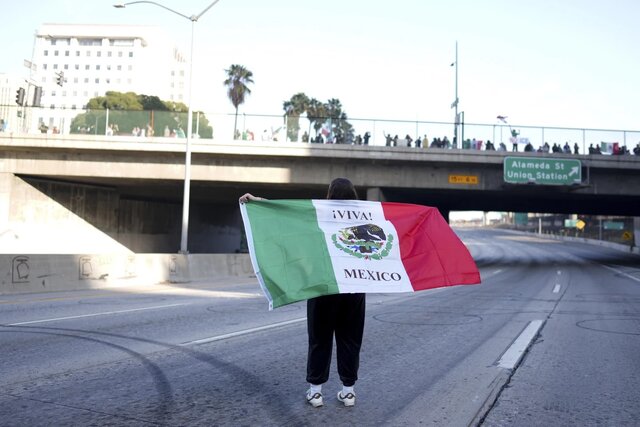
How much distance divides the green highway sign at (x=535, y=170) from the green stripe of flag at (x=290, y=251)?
2615 cm

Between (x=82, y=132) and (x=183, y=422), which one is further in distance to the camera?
(x=82, y=132)

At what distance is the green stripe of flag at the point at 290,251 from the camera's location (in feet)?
15.2

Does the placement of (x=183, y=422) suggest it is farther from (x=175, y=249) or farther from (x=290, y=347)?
(x=175, y=249)

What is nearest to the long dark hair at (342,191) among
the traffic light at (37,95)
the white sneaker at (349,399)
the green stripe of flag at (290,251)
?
the green stripe of flag at (290,251)

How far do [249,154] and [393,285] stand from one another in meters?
24.6

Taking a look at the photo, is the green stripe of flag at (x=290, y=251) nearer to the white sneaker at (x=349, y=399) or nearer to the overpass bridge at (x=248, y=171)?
the white sneaker at (x=349, y=399)

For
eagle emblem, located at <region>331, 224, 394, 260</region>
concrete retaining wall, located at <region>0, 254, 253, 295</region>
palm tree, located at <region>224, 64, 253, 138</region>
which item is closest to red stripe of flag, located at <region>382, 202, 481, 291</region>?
eagle emblem, located at <region>331, 224, 394, 260</region>

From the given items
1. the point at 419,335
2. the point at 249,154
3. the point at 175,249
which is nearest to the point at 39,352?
the point at 419,335

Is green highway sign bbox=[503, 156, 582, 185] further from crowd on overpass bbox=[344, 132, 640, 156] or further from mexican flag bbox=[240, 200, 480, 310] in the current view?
mexican flag bbox=[240, 200, 480, 310]

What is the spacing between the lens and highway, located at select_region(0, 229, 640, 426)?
14.8 ft

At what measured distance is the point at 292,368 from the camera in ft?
20.2

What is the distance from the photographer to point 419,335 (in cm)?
868

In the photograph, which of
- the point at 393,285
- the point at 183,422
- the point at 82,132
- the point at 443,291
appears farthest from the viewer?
the point at 82,132

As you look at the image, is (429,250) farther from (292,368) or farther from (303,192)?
(303,192)
